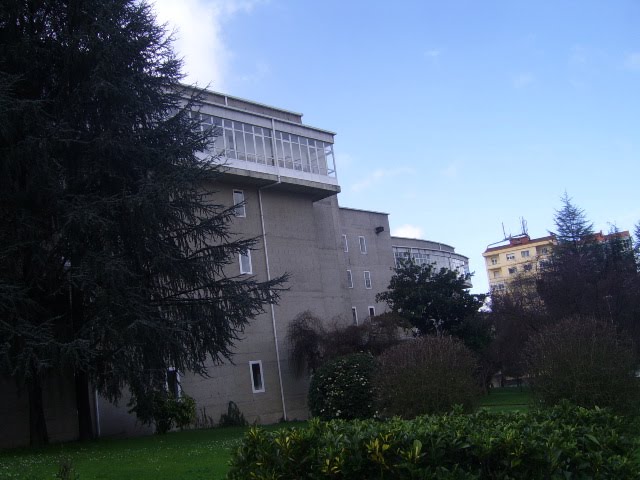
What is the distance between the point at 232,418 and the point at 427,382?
17917 mm

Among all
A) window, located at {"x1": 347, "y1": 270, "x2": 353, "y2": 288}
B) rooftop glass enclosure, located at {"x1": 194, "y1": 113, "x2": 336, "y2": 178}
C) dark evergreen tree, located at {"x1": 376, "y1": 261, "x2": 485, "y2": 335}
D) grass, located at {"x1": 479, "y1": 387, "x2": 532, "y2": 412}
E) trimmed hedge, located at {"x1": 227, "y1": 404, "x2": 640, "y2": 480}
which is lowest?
grass, located at {"x1": 479, "y1": 387, "x2": 532, "y2": 412}

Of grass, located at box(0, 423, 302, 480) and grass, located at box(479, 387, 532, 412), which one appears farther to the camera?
grass, located at box(479, 387, 532, 412)

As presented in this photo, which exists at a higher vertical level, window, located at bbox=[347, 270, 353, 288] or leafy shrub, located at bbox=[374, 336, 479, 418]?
window, located at bbox=[347, 270, 353, 288]

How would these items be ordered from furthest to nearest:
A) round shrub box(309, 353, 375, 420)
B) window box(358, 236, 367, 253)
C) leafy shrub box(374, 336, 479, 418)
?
window box(358, 236, 367, 253)
round shrub box(309, 353, 375, 420)
leafy shrub box(374, 336, 479, 418)

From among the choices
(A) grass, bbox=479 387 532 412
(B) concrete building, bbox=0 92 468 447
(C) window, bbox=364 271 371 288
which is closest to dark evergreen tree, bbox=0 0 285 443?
(B) concrete building, bbox=0 92 468 447

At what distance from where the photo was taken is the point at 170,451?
16609mm

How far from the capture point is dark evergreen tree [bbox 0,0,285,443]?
18.3 m

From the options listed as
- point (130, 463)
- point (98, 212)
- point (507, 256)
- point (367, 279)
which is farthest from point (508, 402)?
point (507, 256)

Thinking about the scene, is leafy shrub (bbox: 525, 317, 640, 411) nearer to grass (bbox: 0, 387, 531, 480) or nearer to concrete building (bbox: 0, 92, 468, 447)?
grass (bbox: 0, 387, 531, 480)

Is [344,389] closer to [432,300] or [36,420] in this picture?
[36,420]


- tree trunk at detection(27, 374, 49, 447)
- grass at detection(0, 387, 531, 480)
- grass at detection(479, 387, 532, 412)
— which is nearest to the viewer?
grass at detection(0, 387, 531, 480)

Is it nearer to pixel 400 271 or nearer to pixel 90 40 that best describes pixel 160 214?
pixel 90 40

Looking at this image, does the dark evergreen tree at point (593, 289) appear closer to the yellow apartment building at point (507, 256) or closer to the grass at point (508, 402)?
the grass at point (508, 402)

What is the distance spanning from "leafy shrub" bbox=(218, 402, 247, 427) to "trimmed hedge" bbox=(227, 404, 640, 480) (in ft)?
79.4
